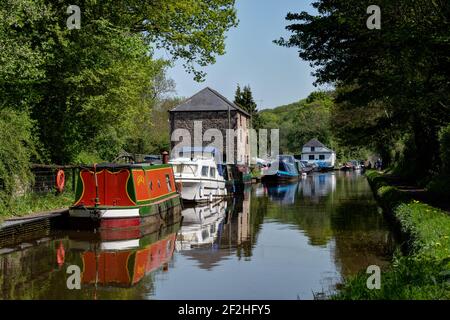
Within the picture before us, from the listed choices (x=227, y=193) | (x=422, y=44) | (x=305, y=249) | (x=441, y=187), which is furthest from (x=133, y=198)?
(x=227, y=193)

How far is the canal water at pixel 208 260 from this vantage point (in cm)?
1102

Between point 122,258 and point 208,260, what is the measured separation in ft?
7.36

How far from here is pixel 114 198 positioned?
19.2 meters

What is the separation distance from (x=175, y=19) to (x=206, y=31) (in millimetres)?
1565

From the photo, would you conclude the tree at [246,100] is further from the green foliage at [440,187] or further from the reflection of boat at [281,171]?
the green foliage at [440,187]

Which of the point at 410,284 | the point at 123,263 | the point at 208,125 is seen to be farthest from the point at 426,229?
the point at 208,125

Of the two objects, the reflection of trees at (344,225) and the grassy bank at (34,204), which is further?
the grassy bank at (34,204)

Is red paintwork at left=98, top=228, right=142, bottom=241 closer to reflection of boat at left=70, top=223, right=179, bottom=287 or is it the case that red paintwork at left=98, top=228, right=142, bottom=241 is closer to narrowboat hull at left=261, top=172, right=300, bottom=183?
reflection of boat at left=70, top=223, right=179, bottom=287

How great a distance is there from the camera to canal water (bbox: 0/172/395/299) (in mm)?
11023

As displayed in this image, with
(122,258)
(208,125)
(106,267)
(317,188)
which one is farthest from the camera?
(208,125)

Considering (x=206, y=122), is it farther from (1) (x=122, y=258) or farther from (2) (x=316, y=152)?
(2) (x=316, y=152)

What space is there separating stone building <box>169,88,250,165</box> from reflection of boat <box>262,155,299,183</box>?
4.55 m

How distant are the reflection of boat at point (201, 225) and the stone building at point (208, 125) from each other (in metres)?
28.1

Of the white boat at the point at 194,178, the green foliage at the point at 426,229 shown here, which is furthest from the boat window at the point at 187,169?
the green foliage at the point at 426,229
